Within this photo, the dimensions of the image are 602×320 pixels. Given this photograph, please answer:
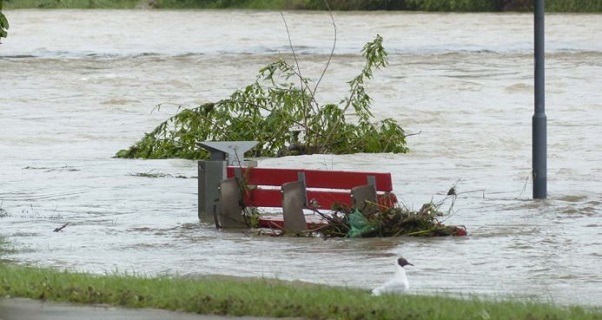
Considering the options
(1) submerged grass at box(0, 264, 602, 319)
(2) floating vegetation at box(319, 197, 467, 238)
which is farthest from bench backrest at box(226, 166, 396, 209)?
(1) submerged grass at box(0, 264, 602, 319)

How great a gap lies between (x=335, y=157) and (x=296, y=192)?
8787mm

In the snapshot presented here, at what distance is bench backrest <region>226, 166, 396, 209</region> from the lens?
15.0m

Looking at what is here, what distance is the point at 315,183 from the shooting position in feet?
49.9

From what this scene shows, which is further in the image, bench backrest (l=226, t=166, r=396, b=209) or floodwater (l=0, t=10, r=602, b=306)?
bench backrest (l=226, t=166, r=396, b=209)

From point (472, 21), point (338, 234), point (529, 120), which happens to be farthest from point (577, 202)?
point (472, 21)

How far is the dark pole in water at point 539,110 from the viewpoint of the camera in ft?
55.4

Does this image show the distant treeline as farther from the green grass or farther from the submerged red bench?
the submerged red bench

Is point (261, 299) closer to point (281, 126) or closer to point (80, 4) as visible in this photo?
point (281, 126)

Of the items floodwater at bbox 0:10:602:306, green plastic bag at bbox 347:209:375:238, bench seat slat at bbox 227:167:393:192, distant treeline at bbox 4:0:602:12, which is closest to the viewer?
floodwater at bbox 0:10:602:306

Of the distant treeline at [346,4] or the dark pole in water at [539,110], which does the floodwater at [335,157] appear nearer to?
the dark pole in water at [539,110]

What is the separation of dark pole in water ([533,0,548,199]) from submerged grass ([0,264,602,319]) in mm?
7005

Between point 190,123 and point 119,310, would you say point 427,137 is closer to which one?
point 190,123

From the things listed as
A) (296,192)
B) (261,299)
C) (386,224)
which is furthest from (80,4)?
(261,299)

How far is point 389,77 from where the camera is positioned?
148 feet
